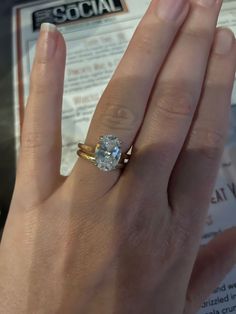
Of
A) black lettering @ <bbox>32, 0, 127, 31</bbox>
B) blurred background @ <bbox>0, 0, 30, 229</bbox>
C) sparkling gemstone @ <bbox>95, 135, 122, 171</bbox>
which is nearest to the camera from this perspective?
sparkling gemstone @ <bbox>95, 135, 122, 171</bbox>

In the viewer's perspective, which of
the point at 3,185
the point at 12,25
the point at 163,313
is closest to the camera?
the point at 163,313

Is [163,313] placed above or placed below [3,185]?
below

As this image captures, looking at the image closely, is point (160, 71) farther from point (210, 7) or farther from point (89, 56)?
point (89, 56)

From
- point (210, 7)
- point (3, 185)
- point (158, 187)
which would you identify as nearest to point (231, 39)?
point (210, 7)

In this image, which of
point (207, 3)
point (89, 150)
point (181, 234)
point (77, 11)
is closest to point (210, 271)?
point (181, 234)

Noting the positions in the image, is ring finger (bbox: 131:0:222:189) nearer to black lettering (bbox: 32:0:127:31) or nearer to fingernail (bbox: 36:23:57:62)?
fingernail (bbox: 36:23:57:62)

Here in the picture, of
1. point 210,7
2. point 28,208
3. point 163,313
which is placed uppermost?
point 210,7

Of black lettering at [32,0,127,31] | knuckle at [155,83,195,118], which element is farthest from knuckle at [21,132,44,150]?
black lettering at [32,0,127,31]
